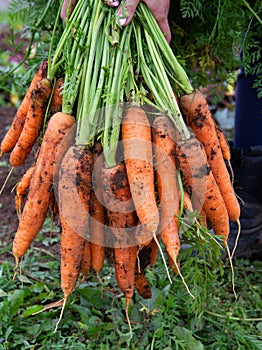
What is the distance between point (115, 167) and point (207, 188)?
26 cm

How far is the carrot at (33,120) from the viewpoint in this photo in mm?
1416

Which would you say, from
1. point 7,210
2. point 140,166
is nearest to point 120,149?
point 140,166

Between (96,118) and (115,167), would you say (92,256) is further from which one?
(96,118)

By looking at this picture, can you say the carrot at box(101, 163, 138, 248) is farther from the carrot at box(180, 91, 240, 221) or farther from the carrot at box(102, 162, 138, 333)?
the carrot at box(180, 91, 240, 221)

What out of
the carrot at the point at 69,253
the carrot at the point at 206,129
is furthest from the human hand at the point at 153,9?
the carrot at the point at 69,253

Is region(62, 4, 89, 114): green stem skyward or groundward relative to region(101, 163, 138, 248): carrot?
skyward

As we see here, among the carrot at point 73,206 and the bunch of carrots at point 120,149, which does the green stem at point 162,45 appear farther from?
the carrot at point 73,206

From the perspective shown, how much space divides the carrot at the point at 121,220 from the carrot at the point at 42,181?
0.53 feet

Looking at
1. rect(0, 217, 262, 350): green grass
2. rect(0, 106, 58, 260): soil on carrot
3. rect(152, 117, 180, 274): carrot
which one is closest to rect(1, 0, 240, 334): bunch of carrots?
rect(152, 117, 180, 274): carrot

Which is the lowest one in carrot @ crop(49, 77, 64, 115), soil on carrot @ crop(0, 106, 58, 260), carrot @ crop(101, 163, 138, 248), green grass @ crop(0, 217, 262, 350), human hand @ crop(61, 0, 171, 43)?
soil on carrot @ crop(0, 106, 58, 260)

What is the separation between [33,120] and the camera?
4.82ft

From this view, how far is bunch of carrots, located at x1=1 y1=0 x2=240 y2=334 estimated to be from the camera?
1295mm

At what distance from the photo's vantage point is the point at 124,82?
4.18ft

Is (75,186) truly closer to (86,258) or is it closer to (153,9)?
(86,258)
